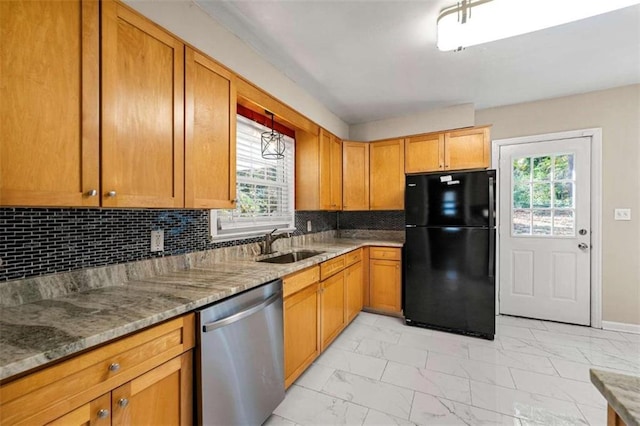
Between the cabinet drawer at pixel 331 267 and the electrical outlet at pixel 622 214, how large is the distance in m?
2.89

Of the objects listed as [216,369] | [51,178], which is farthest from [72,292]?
[216,369]

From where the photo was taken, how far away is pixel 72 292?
4.18ft

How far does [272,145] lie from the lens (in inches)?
110

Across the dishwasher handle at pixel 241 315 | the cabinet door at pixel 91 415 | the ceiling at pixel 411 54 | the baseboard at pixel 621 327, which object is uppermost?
the ceiling at pixel 411 54

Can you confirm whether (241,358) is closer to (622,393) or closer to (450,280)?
(622,393)

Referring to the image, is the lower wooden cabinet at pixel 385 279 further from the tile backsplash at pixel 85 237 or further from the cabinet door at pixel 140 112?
the cabinet door at pixel 140 112

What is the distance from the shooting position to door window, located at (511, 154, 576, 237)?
10.1 feet

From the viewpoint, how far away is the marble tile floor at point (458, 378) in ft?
5.57

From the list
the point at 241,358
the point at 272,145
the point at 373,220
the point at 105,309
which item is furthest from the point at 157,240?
the point at 373,220

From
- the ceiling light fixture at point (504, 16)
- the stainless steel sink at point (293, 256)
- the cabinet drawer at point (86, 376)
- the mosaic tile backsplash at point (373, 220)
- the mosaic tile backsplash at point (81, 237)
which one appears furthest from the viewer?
the mosaic tile backsplash at point (373, 220)

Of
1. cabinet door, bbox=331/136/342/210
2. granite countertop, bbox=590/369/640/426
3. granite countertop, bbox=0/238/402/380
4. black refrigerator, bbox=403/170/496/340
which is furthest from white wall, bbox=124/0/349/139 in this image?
granite countertop, bbox=590/369/640/426

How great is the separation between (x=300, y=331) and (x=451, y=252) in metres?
1.79

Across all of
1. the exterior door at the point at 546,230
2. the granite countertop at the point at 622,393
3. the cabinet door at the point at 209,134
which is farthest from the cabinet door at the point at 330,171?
the granite countertop at the point at 622,393

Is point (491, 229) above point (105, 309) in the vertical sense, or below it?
above
